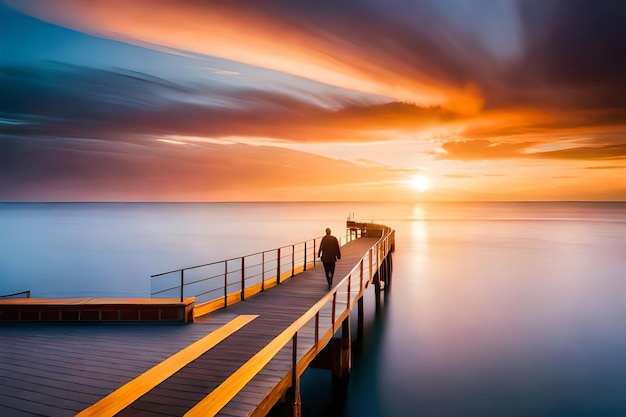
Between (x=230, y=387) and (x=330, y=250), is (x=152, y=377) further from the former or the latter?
(x=330, y=250)

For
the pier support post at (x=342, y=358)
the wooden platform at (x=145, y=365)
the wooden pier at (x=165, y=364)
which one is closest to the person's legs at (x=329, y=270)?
the pier support post at (x=342, y=358)

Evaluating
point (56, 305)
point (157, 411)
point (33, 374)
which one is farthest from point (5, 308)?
point (157, 411)

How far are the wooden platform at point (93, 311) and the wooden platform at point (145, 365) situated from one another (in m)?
0.16

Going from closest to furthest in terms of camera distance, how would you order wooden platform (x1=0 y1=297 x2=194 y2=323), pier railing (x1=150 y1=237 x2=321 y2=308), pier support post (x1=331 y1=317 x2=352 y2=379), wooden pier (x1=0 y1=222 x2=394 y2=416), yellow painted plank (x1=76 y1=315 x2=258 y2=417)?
yellow painted plank (x1=76 y1=315 x2=258 y2=417)
wooden pier (x1=0 y1=222 x2=394 y2=416)
wooden platform (x1=0 y1=297 x2=194 y2=323)
pier railing (x1=150 y1=237 x2=321 y2=308)
pier support post (x1=331 y1=317 x2=352 y2=379)

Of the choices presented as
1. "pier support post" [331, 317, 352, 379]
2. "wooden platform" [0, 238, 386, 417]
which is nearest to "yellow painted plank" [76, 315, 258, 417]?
"wooden platform" [0, 238, 386, 417]

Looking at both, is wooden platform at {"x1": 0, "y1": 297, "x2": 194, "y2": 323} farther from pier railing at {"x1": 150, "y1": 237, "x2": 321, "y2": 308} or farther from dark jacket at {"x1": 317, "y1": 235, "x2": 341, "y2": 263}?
dark jacket at {"x1": 317, "y1": 235, "x2": 341, "y2": 263}

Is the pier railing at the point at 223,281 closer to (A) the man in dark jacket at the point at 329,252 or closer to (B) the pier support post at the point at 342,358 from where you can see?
(A) the man in dark jacket at the point at 329,252

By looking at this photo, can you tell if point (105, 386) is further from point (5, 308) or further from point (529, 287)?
point (529, 287)

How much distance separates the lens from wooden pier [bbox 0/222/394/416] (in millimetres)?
4371

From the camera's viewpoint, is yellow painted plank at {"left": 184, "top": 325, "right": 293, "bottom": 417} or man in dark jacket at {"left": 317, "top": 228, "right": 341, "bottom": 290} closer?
yellow painted plank at {"left": 184, "top": 325, "right": 293, "bottom": 417}

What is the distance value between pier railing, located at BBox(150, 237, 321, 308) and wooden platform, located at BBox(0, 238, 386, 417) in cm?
93

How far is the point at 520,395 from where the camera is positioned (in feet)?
33.3

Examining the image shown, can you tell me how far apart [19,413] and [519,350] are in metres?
13.3

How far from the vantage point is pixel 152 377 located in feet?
16.4
